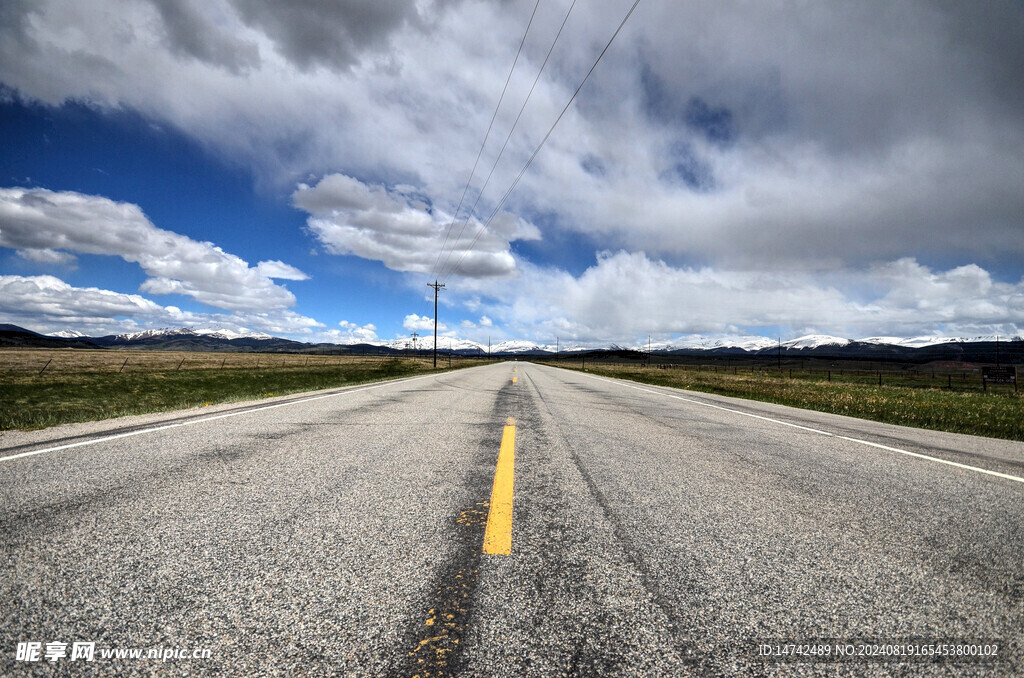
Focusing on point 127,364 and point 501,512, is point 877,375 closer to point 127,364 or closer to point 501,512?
point 501,512

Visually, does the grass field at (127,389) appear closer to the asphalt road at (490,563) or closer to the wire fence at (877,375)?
the asphalt road at (490,563)

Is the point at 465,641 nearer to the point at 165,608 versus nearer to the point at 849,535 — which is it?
the point at 165,608

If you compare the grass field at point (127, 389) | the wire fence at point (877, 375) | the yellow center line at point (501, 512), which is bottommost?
the wire fence at point (877, 375)

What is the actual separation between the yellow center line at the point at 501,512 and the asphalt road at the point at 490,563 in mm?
72

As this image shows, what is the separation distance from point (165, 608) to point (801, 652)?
103 inches

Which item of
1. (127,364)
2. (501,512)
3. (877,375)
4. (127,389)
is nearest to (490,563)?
(501,512)

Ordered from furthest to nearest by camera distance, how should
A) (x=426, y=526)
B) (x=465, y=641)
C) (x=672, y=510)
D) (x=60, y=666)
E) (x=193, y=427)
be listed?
1. (x=193, y=427)
2. (x=672, y=510)
3. (x=426, y=526)
4. (x=465, y=641)
5. (x=60, y=666)

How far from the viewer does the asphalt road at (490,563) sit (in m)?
1.59

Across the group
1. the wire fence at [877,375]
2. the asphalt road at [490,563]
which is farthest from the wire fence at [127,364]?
the wire fence at [877,375]

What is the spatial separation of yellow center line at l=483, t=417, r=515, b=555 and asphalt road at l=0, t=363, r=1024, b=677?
0.07m

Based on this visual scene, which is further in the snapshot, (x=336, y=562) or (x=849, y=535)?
(x=849, y=535)

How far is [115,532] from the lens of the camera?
2.58m

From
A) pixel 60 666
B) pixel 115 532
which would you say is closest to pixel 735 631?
pixel 60 666

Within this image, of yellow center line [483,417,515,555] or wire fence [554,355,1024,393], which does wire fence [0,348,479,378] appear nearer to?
yellow center line [483,417,515,555]
